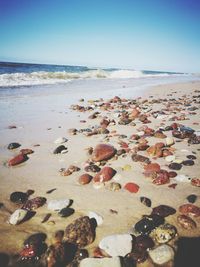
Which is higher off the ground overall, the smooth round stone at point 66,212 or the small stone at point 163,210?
the small stone at point 163,210

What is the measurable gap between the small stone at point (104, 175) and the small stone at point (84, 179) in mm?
67

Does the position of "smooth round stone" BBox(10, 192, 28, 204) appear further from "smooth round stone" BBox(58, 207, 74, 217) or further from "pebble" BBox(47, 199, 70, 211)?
"smooth round stone" BBox(58, 207, 74, 217)

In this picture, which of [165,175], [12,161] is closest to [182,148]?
[165,175]

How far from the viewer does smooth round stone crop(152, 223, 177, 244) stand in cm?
186

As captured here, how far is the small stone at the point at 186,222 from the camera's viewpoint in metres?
2.02

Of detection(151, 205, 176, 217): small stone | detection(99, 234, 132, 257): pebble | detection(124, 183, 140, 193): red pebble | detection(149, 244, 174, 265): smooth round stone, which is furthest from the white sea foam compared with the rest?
detection(149, 244, 174, 265): smooth round stone

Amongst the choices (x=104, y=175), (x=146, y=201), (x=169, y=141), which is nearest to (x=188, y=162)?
(x=169, y=141)

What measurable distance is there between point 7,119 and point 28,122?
0.65 m

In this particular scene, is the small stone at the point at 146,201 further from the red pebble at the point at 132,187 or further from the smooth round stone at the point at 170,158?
the smooth round stone at the point at 170,158

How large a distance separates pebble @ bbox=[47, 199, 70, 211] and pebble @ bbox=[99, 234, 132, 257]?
64cm

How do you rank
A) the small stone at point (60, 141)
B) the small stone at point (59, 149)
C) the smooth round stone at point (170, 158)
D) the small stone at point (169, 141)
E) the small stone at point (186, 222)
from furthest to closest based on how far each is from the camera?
1. the small stone at point (60, 141)
2. the small stone at point (169, 141)
3. the small stone at point (59, 149)
4. the smooth round stone at point (170, 158)
5. the small stone at point (186, 222)

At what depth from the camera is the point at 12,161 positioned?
3395 mm

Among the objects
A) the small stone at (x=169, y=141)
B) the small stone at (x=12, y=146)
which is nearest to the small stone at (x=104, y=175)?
the small stone at (x=169, y=141)

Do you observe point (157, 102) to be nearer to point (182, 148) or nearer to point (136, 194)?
point (182, 148)
